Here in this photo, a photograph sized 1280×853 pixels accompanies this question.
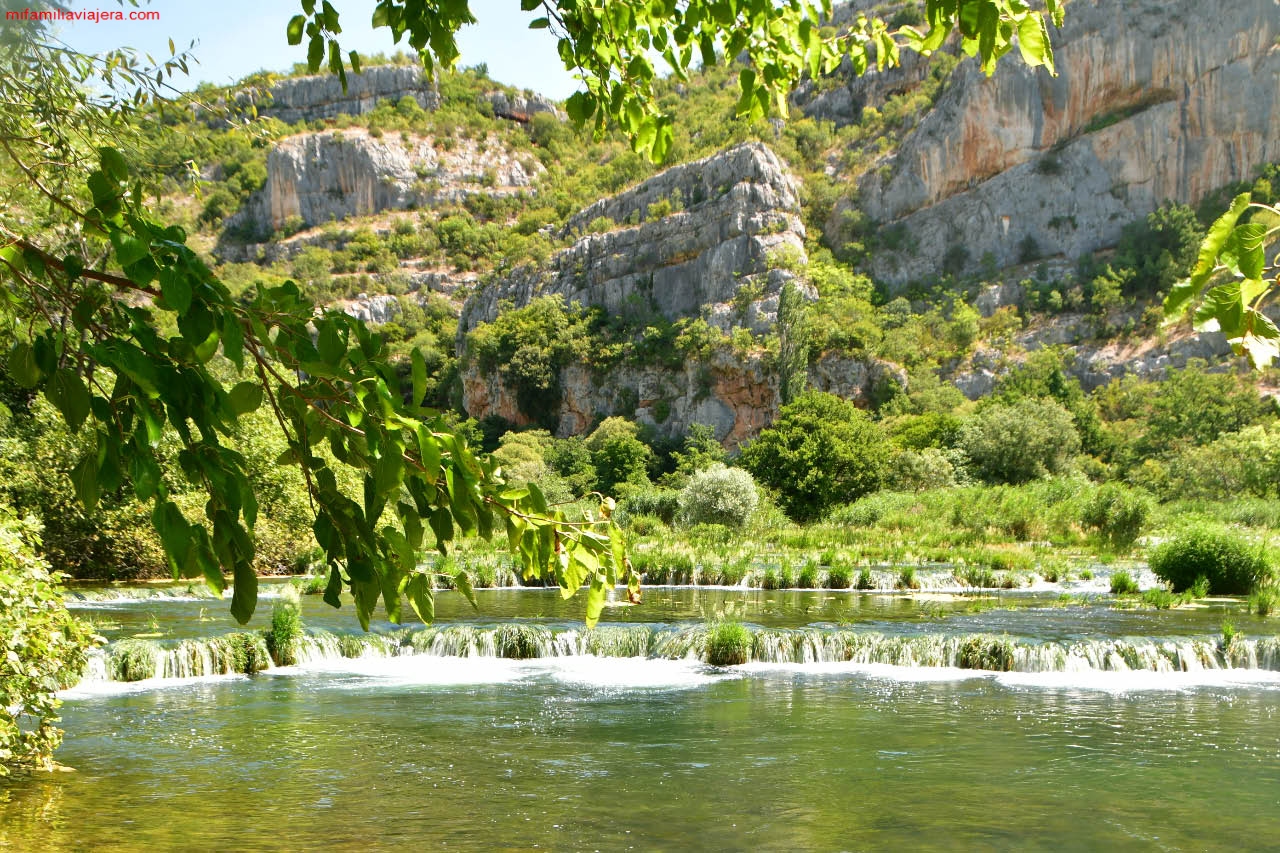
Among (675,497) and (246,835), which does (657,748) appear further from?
(675,497)

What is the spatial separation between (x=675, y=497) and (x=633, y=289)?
135 feet

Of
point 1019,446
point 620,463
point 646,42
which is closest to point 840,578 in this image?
point 646,42

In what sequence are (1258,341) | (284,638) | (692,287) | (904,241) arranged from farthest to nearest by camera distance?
(904,241), (692,287), (284,638), (1258,341)

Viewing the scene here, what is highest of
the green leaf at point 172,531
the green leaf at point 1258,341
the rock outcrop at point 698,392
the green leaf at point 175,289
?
the rock outcrop at point 698,392

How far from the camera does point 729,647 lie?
47.5ft

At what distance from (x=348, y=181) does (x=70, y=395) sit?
118 m

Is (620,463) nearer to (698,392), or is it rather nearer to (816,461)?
(698,392)

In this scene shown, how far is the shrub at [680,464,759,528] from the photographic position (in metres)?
33.9

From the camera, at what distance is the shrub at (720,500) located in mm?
33875

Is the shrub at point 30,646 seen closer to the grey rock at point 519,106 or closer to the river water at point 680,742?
the river water at point 680,742

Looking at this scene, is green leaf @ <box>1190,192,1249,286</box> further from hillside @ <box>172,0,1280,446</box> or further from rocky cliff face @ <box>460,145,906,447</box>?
rocky cliff face @ <box>460,145,906,447</box>

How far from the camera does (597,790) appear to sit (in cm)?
829

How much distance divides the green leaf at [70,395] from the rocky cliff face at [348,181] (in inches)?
4547

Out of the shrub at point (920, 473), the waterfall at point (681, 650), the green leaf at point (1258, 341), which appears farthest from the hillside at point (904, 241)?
the green leaf at point (1258, 341)
